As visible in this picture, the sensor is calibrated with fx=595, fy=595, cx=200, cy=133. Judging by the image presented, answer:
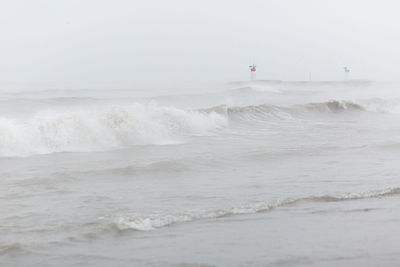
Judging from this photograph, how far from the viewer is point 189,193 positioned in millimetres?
8227

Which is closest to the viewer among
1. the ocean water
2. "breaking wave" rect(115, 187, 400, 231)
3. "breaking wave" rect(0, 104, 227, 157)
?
the ocean water

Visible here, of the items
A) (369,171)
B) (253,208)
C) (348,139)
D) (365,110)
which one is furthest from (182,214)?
(365,110)

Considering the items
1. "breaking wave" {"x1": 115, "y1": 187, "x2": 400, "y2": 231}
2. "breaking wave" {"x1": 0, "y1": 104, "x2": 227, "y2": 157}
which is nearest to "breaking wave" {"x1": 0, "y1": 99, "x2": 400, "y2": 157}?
"breaking wave" {"x1": 0, "y1": 104, "x2": 227, "y2": 157}

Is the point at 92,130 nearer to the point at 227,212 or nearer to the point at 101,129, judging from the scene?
the point at 101,129

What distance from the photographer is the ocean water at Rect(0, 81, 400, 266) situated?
555 cm

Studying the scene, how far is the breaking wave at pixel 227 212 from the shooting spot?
6465mm

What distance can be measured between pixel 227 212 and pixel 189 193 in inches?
51.1

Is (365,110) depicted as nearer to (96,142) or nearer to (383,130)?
(383,130)

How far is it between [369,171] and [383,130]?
25.9 ft

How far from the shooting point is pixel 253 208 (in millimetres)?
7219

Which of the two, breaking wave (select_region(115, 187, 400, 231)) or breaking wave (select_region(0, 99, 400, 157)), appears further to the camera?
breaking wave (select_region(0, 99, 400, 157))

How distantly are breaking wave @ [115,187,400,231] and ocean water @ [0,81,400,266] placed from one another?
22 millimetres

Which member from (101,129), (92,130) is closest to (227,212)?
(92,130)

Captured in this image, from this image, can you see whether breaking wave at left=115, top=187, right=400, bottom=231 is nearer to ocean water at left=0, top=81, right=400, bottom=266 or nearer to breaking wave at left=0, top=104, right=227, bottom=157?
ocean water at left=0, top=81, right=400, bottom=266
